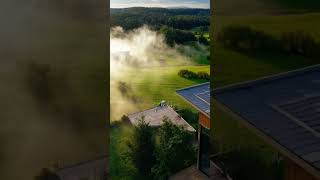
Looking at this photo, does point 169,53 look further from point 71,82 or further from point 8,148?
point 8,148

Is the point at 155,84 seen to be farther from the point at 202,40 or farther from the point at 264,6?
the point at 264,6

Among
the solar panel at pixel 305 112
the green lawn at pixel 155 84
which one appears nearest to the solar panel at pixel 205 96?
the green lawn at pixel 155 84

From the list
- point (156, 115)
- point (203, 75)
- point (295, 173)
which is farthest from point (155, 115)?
point (295, 173)

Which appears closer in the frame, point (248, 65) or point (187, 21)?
point (248, 65)

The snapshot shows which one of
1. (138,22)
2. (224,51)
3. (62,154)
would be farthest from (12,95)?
(224,51)

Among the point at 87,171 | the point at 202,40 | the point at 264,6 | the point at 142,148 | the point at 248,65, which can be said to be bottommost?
the point at 87,171

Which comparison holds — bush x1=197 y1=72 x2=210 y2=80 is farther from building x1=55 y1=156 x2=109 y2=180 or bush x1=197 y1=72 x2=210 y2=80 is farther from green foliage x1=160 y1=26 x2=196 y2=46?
building x1=55 y1=156 x2=109 y2=180

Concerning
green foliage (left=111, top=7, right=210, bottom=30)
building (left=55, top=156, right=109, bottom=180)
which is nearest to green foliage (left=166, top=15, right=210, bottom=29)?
green foliage (left=111, top=7, right=210, bottom=30)

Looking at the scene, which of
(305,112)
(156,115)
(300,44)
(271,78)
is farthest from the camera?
(156,115)
